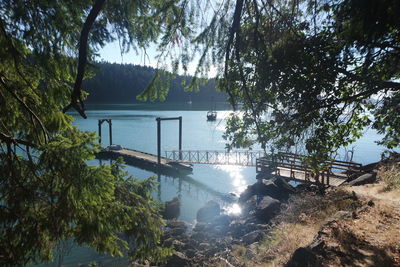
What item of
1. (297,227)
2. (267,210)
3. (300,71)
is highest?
(300,71)

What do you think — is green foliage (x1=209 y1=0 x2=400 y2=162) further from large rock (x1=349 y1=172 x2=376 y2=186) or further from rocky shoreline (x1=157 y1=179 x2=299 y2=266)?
large rock (x1=349 y1=172 x2=376 y2=186)

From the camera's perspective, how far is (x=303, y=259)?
4848 millimetres

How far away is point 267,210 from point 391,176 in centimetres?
496

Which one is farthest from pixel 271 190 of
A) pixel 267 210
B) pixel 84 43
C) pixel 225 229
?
pixel 84 43

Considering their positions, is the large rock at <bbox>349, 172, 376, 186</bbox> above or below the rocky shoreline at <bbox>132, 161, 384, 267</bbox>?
above

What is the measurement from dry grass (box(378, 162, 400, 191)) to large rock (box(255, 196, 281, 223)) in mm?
4285

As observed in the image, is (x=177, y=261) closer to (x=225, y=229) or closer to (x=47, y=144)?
(x=225, y=229)

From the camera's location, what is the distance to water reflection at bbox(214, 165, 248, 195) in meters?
19.6

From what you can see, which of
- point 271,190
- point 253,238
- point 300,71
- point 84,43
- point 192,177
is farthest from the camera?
point 192,177

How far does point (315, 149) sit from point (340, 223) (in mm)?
2053

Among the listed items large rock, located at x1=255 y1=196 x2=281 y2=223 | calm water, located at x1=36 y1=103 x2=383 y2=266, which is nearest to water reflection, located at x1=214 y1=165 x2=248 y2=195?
calm water, located at x1=36 y1=103 x2=383 y2=266

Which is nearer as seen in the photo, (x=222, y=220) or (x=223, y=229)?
(x=223, y=229)

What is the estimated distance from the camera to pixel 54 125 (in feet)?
10.4

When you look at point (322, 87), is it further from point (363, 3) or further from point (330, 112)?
point (363, 3)
